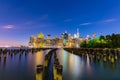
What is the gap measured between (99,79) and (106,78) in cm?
101

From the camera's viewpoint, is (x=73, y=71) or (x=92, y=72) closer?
(x=92, y=72)

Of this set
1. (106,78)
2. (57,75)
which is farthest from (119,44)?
(57,75)

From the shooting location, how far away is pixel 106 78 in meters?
21.3

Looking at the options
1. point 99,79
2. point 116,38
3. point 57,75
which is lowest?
point 99,79

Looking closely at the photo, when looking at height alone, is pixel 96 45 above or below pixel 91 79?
above

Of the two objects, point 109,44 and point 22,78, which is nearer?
point 22,78

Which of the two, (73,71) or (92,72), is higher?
(73,71)

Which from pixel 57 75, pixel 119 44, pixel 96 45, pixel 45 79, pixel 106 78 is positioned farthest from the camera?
pixel 96 45

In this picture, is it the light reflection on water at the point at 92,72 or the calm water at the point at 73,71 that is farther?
Answer: the light reflection on water at the point at 92,72

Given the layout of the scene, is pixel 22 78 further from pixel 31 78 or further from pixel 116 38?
pixel 116 38

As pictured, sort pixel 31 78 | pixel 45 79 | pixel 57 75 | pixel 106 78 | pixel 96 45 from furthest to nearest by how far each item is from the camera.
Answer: pixel 96 45 < pixel 106 78 < pixel 31 78 < pixel 45 79 < pixel 57 75

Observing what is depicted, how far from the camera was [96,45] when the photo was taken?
87812 mm

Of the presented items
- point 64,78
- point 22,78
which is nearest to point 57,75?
point 64,78

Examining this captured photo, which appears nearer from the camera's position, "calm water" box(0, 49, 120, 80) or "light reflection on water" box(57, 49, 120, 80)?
"calm water" box(0, 49, 120, 80)
